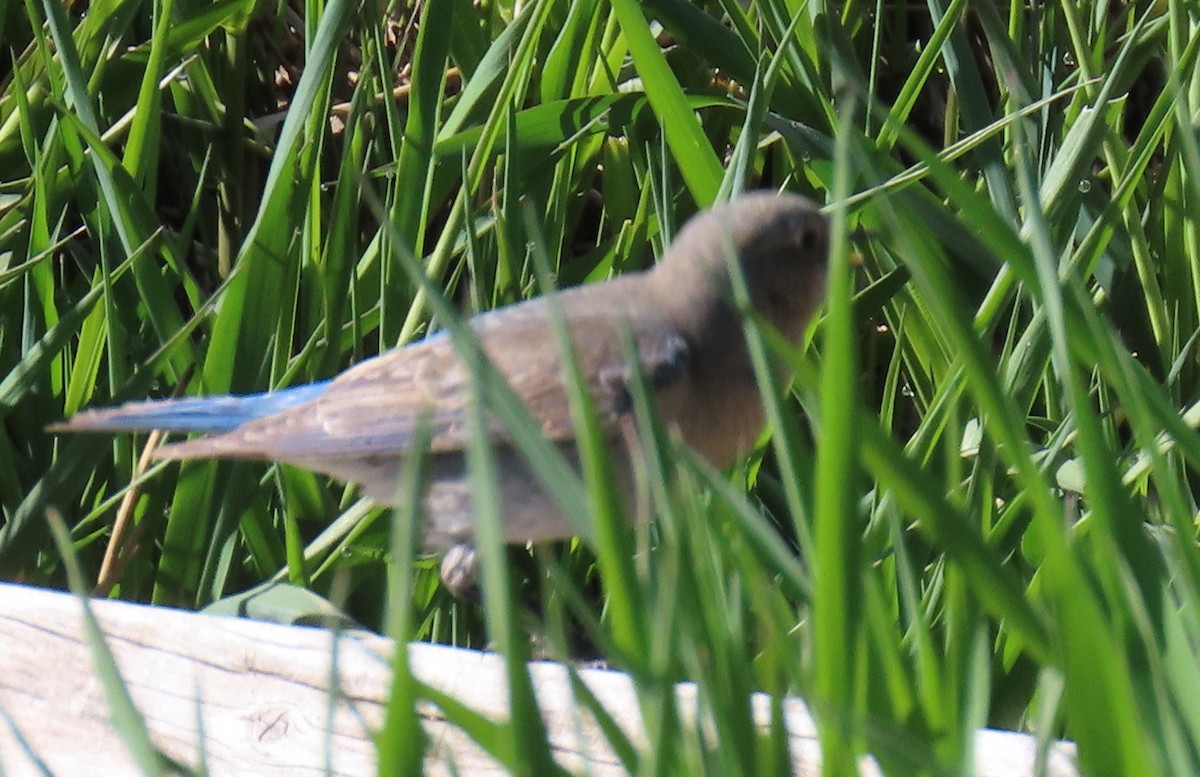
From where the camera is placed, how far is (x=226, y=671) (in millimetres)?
1636

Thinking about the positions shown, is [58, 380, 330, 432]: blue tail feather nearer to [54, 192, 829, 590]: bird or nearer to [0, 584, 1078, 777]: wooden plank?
[54, 192, 829, 590]: bird

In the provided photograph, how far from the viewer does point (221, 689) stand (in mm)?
1627

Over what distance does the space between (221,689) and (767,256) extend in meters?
0.99

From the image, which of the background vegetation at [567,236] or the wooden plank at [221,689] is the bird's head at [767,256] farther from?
the wooden plank at [221,689]

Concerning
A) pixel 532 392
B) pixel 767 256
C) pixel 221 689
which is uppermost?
pixel 767 256

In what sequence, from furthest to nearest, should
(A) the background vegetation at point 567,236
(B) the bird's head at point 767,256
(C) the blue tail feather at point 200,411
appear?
(B) the bird's head at point 767,256 → (C) the blue tail feather at point 200,411 → (A) the background vegetation at point 567,236

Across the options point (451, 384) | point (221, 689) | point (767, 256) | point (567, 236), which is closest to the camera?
point (221, 689)

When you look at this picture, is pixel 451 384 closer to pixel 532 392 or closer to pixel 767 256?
pixel 532 392

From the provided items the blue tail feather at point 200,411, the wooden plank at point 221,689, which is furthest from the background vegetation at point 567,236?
the wooden plank at point 221,689

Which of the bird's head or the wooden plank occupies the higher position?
the bird's head

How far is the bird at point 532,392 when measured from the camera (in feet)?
6.69

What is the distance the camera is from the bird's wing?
2051 mm

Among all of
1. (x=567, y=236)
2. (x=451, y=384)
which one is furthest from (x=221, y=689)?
(x=567, y=236)

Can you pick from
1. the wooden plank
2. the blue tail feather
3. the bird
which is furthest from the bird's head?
the wooden plank
